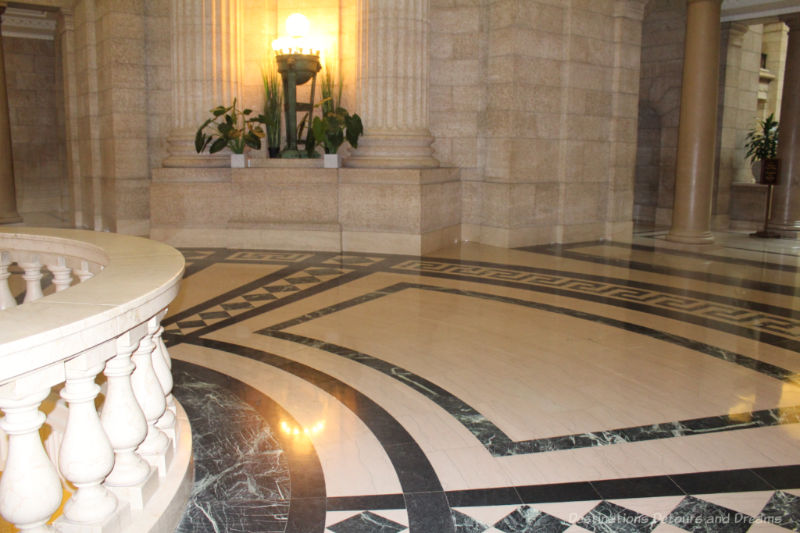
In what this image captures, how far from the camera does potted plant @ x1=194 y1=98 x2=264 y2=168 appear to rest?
26.5 ft

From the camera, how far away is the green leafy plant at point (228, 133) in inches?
318

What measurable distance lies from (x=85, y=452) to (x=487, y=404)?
2009 millimetres

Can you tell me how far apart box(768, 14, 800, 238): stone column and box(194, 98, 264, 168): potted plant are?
7997 millimetres

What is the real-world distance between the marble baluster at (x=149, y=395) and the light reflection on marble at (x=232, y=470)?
0.80ft

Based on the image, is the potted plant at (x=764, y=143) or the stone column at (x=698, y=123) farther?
the potted plant at (x=764, y=143)

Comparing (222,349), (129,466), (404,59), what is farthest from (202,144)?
(129,466)

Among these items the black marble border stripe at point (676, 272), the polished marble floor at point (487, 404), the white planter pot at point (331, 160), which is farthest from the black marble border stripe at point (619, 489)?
the white planter pot at point (331, 160)

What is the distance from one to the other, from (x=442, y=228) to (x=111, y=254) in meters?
6.00

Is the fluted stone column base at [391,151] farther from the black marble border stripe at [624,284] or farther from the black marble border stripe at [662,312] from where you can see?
the black marble border stripe at [662,312]

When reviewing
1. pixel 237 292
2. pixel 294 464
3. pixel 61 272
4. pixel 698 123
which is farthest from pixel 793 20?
pixel 61 272

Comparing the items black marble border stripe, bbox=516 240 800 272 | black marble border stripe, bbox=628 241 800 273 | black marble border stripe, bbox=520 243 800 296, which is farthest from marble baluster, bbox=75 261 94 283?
black marble border stripe, bbox=628 241 800 273

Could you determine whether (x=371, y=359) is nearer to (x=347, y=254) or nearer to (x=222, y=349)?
(x=222, y=349)

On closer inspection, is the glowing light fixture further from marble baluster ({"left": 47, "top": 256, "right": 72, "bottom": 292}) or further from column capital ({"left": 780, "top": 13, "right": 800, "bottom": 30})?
column capital ({"left": 780, "top": 13, "right": 800, "bottom": 30})

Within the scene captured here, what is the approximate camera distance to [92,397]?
173 centimetres
